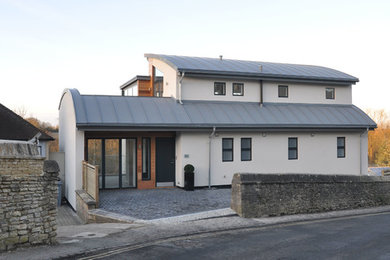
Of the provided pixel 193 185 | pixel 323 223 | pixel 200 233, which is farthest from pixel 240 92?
pixel 200 233

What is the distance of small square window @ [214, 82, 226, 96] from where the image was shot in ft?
68.5

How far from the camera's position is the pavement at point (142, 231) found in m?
9.30

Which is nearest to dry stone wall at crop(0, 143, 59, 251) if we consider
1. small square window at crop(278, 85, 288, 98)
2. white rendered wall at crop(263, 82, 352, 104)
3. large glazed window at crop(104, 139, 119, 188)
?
large glazed window at crop(104, 139, 119, 188)

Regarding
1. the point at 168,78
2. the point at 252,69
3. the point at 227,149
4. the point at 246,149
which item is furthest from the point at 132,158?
the point at 252,69

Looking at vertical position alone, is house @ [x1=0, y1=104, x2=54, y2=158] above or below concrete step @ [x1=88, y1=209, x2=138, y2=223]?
above

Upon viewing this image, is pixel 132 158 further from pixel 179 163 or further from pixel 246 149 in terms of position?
pixel 246 149

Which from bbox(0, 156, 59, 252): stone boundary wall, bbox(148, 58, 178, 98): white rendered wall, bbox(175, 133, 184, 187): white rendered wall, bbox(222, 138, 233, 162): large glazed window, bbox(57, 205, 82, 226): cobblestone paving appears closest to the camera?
bbox(0, 156, 59, 252): stone boundary wall

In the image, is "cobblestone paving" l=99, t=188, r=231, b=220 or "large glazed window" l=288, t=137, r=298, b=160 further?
"large glazed window" l=288, t=137, r=298, b=160

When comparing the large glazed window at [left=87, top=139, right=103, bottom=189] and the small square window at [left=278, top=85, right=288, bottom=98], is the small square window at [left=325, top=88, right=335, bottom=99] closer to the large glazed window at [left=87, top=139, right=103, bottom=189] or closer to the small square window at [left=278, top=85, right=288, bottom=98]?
the small square window at [left=278, top=85, right=288, bottom=98]

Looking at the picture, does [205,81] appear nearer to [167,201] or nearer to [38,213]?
[167,201]

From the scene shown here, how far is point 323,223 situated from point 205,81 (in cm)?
1020

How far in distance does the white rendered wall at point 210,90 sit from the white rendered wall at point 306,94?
0.70 meters

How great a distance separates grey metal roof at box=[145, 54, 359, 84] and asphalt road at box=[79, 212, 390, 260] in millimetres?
10129

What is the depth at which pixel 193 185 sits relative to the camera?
18203 millimetres
